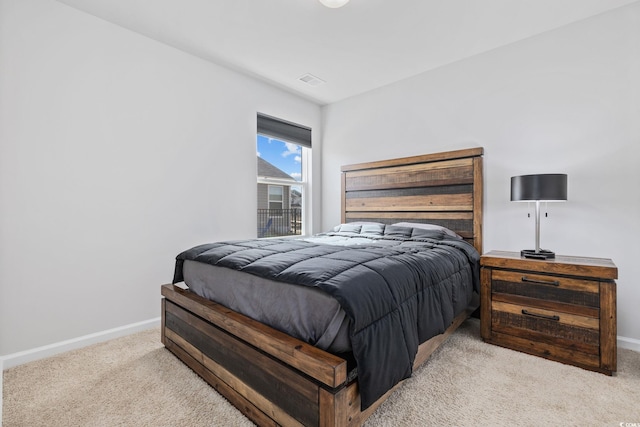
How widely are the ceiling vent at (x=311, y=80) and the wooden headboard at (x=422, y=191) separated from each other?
111 centimetres

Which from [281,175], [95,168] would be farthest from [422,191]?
[95,168]

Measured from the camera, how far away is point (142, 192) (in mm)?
2740

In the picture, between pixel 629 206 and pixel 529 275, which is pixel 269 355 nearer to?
pixel 529 275

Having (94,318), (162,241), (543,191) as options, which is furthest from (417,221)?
(94,318)

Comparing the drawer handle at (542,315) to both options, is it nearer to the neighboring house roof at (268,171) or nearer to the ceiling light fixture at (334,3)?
the ceiling light fixture at (334,3)

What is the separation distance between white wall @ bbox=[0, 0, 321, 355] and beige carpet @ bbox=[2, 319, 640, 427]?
487 mm

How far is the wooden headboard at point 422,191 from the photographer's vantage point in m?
3.02

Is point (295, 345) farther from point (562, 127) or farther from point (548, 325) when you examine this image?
point (562, 127)

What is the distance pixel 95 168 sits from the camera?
2475 millimetres

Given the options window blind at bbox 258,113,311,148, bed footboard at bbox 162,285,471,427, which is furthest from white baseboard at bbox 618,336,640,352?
window blind at bbox 258,113,311,148

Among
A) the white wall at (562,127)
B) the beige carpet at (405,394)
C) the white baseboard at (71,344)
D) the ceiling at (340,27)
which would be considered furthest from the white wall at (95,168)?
the white wall at (562,127)

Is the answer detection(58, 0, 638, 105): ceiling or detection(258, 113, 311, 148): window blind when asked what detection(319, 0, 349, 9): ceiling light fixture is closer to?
detection(58, 0, 638, 105): ceiling

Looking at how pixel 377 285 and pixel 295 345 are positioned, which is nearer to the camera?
pixel 295 345

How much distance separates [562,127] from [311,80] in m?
2.57
